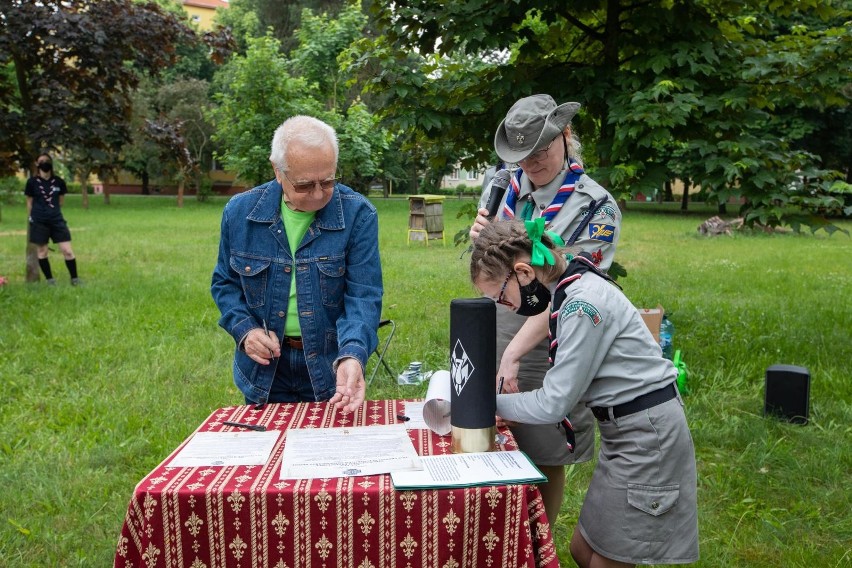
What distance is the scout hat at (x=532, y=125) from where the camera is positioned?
102 inches

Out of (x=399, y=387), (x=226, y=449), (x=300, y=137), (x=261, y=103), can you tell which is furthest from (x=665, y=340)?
(x=261, y=103)

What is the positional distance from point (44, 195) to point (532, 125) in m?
9.56

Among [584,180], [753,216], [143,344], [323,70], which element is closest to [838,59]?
[753,216]

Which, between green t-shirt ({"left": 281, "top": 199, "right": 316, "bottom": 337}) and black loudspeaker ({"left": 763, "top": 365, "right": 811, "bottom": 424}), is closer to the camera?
green t-shirt ({"left": 281, "top": 199, "right": 316, "bottom": 337})

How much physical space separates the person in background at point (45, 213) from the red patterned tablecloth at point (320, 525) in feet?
31.2

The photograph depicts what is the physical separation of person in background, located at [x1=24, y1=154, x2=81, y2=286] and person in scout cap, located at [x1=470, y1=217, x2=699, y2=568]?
9683 millimetres

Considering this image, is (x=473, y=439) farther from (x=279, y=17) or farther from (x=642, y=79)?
(x=279, y=17)

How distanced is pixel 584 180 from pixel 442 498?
1351mm

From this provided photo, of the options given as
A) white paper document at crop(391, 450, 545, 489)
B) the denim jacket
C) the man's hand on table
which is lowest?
white paper document at crop(391, 450, 545, 489)

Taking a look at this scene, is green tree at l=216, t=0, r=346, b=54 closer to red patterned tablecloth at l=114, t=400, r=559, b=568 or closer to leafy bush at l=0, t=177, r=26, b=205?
leafy bush at l=0, t=177, r=26, b=205

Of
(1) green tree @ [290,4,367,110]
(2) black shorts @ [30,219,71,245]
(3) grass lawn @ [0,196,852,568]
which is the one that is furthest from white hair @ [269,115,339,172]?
(1) green tree @ [290,4,367,110]

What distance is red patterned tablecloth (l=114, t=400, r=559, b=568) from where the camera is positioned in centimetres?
184

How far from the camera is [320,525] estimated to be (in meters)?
1.86

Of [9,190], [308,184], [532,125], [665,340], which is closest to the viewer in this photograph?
[308,184]
